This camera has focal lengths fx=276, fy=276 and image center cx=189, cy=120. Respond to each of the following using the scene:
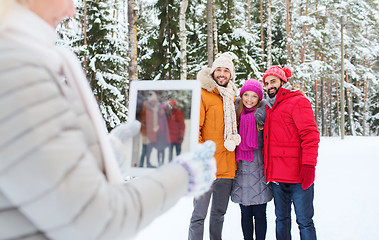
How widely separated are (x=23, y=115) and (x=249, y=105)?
342 cm

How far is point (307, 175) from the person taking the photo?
130 inches

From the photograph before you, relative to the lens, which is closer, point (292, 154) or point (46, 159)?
point (46, 159)

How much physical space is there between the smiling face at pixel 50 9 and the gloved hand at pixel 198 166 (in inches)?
24.4

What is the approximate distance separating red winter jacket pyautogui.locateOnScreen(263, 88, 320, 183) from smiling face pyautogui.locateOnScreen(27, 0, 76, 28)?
3.10 meters

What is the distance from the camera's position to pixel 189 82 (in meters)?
1.36

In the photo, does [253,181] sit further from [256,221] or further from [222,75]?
[222,75]

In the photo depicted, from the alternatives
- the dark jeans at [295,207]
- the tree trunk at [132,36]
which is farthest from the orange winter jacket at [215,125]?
the tree trunk at [132,36]

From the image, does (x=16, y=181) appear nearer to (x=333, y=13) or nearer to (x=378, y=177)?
(x=378, y=177)

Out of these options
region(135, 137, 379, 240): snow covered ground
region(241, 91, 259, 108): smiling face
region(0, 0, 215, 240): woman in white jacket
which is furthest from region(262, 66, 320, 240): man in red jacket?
region(0, 0, 215, 240): woman in white jacket

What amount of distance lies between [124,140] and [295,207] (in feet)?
9.88

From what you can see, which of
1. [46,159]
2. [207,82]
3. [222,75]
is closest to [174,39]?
[222,75]

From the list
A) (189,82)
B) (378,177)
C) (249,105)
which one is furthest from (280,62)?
(189,82)

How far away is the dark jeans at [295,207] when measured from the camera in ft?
11.4

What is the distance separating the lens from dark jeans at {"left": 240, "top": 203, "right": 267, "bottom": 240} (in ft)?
12.4
